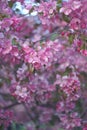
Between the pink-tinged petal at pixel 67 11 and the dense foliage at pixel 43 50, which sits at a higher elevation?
the pink-tinged petal at pixel 67 11

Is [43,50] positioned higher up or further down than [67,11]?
further down

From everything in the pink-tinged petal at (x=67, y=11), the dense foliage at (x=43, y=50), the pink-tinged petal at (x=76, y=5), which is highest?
the pink-tinged petal at (x=76, y=5)

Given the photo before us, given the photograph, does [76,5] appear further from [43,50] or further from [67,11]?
[43,50]

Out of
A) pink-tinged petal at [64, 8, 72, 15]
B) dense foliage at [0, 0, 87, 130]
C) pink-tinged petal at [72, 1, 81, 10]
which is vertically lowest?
dense foliage at [0, 0, 87, 130]

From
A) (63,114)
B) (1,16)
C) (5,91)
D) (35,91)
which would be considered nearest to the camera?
(1,16)

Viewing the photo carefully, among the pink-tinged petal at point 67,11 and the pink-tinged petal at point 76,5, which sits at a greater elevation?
the pink-tinged petal at point 76,5

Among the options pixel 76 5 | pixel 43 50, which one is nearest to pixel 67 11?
pixel 76 5

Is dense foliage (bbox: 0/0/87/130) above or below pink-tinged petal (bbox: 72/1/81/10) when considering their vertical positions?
below

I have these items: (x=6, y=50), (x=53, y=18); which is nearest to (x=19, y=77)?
(x=6, y=50)

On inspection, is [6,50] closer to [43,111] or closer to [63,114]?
[63,114]

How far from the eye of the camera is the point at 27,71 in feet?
7.94

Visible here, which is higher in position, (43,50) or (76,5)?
(76,5)

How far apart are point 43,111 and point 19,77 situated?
1.27 m

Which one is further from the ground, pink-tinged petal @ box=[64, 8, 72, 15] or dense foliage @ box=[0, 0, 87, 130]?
pink-tinged petal @ box=[64, 8, 72, 15]
